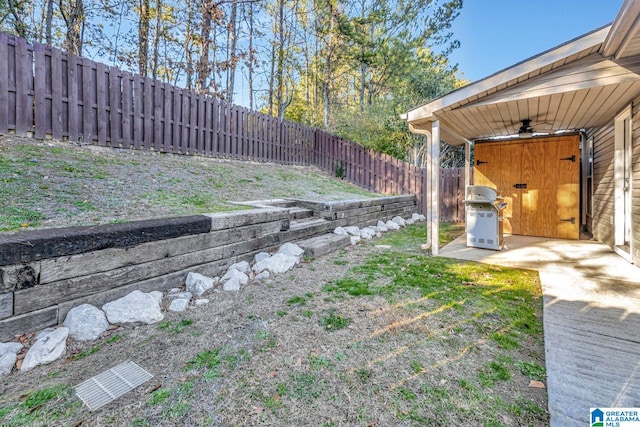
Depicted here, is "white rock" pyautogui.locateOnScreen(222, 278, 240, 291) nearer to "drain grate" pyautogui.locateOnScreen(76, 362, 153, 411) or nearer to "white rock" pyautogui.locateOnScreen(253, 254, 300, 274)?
"white rock" pyautogui.locateOnScreen(253, 254, 300, 274)

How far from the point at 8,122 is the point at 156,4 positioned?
Answer: 8.62m

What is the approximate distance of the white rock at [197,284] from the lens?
2510mm

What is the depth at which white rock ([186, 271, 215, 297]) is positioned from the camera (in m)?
2.51

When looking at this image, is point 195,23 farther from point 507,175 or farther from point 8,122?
point 507,175

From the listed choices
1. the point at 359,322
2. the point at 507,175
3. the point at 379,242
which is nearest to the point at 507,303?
the point at 359,322

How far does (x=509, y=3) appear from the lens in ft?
35.2

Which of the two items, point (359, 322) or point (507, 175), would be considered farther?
point (507, 175)

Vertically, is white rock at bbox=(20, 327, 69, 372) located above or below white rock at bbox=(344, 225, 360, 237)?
below

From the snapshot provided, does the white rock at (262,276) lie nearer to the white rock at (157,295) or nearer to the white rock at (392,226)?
the white rock at (157,295)

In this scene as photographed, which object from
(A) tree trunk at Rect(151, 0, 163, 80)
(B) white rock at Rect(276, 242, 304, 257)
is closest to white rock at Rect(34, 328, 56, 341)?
(B) white rock at Rect(276, 242, 304, 257)

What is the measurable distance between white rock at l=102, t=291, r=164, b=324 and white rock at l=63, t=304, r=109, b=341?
0.06 metres

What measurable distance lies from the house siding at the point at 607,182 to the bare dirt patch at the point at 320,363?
2.18 metres

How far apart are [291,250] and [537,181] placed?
5.03 metres

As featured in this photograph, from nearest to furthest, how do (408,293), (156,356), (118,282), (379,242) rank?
(156,356) → (118,282) → (408,293) → (379,242)
